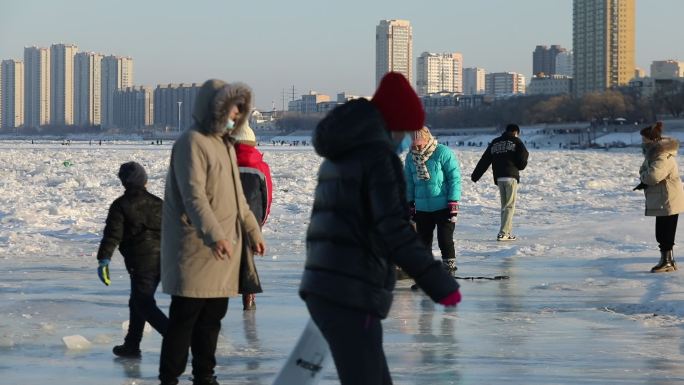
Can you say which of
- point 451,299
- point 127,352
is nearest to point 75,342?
point 127,352

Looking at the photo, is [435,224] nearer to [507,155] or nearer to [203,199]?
[507,155]

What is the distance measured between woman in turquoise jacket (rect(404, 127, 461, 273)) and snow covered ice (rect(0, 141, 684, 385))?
1.98 ft

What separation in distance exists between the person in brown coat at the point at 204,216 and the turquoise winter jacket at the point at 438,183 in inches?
168

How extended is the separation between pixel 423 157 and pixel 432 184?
9.0 inches

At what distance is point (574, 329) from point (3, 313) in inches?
149

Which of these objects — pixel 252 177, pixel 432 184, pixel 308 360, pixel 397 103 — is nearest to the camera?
pixel 397 103

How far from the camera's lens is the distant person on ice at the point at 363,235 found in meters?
3.32

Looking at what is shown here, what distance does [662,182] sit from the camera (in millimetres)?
9820

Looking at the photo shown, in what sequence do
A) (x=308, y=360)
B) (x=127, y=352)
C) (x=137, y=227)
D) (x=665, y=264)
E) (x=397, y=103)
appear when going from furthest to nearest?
(x=665, y=264), (x=127, y=352), (x=137, y=227), (x=308, y=360), (x=397, y=103)

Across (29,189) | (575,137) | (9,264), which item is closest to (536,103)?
(575,137)

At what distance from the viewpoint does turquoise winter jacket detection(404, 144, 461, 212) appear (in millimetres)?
8961

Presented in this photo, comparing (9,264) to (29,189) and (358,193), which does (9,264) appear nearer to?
(358,193)

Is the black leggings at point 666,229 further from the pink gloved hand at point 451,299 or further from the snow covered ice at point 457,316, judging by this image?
the pink gloved hand at point 451,299

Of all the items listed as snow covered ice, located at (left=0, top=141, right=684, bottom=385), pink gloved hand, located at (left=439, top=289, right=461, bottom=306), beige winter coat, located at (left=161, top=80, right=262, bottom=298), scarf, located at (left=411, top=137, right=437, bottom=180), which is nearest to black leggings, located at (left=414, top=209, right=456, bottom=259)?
scarf, located at (left=411, top=137, right=437, bottom=180)
